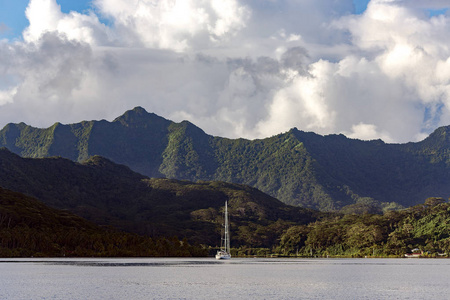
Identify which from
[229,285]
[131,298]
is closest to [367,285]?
[229,285]

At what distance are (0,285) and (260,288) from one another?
57.5 metres

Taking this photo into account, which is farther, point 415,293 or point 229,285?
point 229,285

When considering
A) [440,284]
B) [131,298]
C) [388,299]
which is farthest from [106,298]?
[440,284]

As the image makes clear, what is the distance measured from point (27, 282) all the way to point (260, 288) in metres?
56.3

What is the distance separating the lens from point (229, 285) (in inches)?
5546

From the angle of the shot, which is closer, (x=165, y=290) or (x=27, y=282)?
(x=165, y=290)

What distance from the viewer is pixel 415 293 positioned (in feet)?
403

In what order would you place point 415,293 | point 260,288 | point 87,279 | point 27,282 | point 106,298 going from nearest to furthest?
point 106,298 < point 415,293 < point 260,288 < point 27,282 < point 87,279

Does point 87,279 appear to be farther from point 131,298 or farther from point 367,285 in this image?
point 367,285

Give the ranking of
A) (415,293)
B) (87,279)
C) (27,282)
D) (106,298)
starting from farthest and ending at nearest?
(87,279) → (27,282) → (415,293) → (106,298)

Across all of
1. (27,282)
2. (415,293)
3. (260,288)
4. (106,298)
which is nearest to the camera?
(106,298)

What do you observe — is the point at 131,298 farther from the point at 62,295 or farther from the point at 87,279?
the point at 87,279

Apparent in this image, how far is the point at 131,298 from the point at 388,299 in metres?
46.4

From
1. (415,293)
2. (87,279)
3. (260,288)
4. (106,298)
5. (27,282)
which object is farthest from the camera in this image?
(87,279)
